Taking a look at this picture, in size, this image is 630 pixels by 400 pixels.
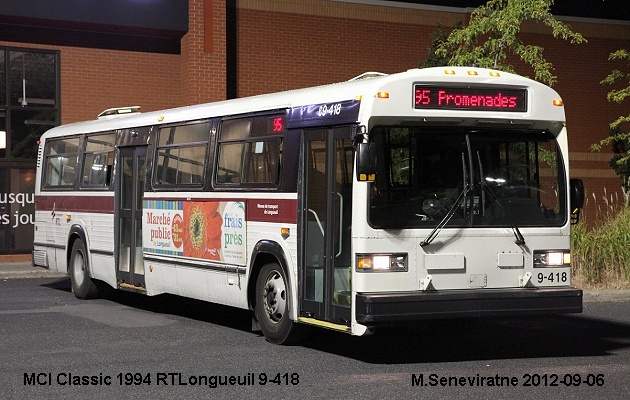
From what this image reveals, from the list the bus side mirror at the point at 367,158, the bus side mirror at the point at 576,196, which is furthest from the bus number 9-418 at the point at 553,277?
the bus side mirror at the point at 367,158

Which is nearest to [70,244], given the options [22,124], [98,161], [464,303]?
[98,161]

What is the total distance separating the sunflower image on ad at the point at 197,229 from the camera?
13.4 metres

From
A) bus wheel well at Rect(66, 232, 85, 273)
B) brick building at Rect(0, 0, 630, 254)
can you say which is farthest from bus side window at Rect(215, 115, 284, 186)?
brick building at Rect(0, 0, 630, 254)

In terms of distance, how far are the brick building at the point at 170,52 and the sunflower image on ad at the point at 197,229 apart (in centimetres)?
960

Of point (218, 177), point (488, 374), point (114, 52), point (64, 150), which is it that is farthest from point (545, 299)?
point (114, 52)

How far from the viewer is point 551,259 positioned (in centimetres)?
1148

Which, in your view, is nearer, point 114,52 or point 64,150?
point 64,150

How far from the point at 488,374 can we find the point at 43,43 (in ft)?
55.5

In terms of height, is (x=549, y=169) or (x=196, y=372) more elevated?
(x=549, y=169)

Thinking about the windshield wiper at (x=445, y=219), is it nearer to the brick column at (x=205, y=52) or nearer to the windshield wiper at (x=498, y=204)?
the windshield wiper at (x=498, y=204)

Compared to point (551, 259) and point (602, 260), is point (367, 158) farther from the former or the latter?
point (602, 260)

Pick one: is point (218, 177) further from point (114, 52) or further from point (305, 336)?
point (114, 52)

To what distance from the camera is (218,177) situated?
45.5ft

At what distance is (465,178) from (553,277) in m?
1.38
